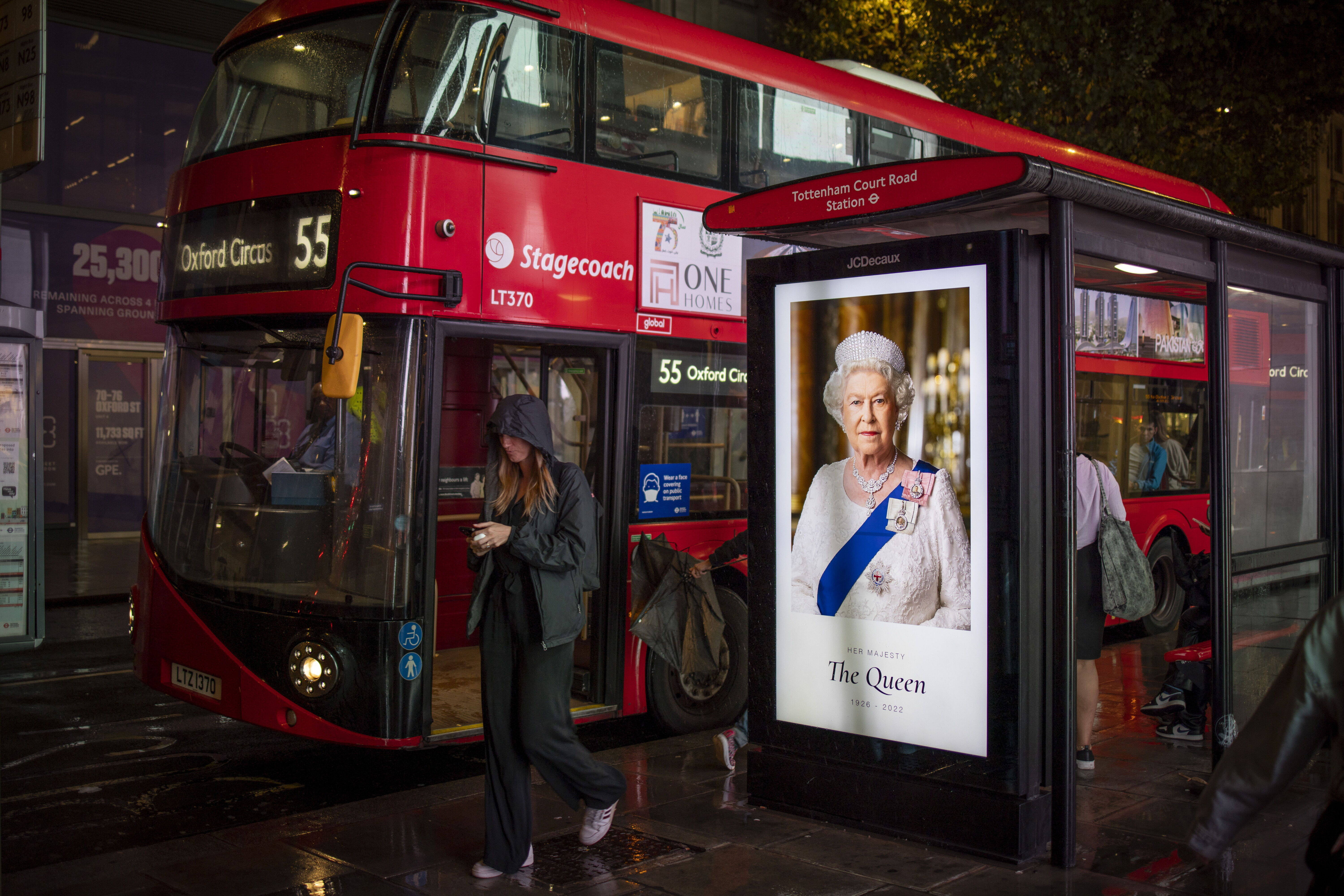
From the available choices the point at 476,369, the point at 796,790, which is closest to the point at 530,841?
the point at 796,790

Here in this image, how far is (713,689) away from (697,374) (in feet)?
6.51

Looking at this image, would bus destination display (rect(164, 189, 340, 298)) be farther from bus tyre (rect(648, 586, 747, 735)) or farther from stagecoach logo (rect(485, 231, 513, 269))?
bus tyre (rect(648, 586, 747, 735))

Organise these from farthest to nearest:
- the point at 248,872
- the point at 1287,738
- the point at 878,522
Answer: the point at 878,522, the point at 248,872, the point at 1287,738

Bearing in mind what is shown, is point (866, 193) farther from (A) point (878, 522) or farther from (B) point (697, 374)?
(B) point (697, 374)

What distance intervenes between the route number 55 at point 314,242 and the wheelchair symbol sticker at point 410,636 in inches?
72.3

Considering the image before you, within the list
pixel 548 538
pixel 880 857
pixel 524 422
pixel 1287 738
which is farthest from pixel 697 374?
pixel 1287 738

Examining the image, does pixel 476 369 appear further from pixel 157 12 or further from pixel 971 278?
pixel 157 12

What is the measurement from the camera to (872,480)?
16.7 ft

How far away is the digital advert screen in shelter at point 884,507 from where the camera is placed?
15.9ft

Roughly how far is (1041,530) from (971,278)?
1.08m

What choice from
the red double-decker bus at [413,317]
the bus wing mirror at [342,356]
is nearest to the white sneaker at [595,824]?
the red double-decker bus at [413,317]

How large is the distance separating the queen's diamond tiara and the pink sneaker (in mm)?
2279

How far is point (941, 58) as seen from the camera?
52.2 ft

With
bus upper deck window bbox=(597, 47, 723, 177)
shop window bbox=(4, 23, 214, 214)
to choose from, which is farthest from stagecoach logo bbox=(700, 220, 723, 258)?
shop window bbox=(4, 23, 214, 214)
